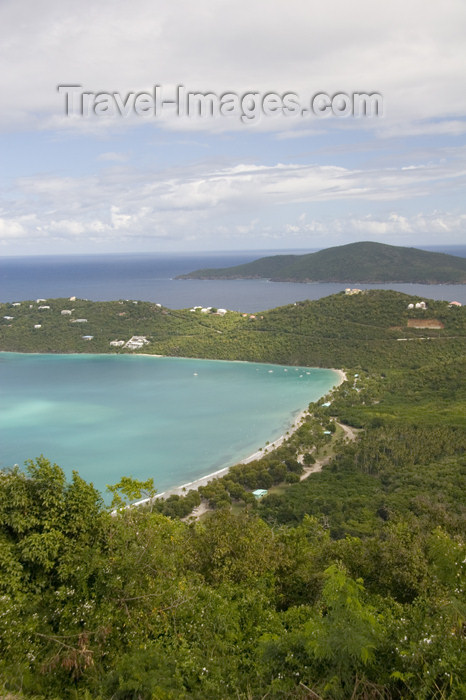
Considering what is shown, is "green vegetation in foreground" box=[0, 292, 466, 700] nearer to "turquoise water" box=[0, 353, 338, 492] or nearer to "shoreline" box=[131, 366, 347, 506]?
"shoreline" box=[131, 366, 347, 506]

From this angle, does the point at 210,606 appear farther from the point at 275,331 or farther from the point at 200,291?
the point at 200,291

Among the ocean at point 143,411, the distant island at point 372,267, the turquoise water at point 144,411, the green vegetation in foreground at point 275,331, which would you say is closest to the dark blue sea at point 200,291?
the distant island at point 372,267

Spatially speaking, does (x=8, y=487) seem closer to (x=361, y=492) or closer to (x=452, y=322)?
(x=361, y=492)

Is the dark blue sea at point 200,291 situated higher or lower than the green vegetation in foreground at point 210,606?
higher

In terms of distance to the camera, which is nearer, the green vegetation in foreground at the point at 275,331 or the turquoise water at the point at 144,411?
the turquoise water at the point at 144,411

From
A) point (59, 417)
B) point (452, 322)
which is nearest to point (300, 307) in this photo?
point (452, 322)

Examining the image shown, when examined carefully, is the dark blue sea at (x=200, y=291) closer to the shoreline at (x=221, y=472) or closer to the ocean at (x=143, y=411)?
the ocean at (x=143, y=411)

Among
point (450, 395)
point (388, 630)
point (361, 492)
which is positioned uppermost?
point (388, 630)
